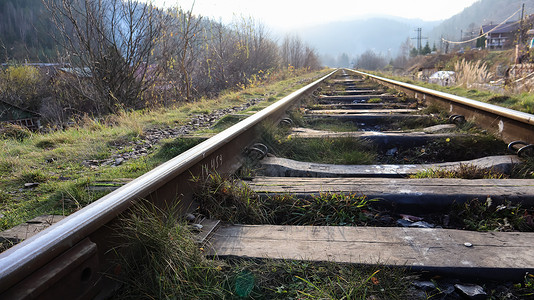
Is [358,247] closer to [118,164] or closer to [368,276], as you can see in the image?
[368,276]

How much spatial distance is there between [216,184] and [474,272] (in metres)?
1.26

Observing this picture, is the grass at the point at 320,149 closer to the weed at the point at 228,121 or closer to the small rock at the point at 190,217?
the weed at the point at 228,121

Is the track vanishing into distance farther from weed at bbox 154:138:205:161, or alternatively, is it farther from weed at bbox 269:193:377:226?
weed at bbox 154:138:205:161

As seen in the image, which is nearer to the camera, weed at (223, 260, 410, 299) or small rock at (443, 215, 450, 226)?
weed at (223, 260, 410, 299)

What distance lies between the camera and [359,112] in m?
4.84

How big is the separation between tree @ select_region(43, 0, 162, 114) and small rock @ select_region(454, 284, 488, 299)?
6.56 m

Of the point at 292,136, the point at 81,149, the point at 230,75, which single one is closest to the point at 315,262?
the point at 292,136

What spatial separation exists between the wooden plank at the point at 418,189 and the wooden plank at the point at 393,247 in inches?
13.3

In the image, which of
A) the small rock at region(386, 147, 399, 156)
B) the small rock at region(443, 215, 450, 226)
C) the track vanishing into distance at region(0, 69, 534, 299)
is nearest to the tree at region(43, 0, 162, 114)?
the track vanishing into distance at region(0, 69, 534, 299)

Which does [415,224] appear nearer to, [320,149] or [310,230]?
[310,230]

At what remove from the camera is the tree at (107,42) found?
6.28 metres

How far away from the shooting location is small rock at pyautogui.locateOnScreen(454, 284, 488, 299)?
110 centimetres

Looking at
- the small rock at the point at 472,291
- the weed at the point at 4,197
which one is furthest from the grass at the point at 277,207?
the weed at the point at 4,197

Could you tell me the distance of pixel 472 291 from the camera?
44.3 inches
